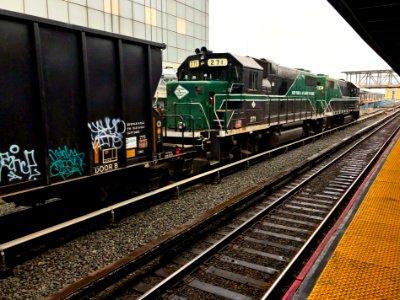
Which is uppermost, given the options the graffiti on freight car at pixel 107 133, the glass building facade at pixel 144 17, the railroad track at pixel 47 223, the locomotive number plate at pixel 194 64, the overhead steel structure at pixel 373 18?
the glass building facade at pixel 144 17

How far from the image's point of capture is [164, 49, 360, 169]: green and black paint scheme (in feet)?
37.9

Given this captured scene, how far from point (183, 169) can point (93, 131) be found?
414 centimetres

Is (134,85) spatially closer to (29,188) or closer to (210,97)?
(29,188)

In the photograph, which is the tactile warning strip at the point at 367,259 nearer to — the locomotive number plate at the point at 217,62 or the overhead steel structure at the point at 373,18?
the overhead steel structure at the point at 373,18

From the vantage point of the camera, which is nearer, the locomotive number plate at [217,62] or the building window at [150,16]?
the locomotive number plate at [217,62]

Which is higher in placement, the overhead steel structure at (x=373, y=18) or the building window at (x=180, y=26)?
the building window at (x=180, y=26)

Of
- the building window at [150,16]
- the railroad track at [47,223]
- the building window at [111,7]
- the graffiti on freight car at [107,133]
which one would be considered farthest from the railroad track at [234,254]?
the building window at [150,16]

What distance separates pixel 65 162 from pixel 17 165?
881 millimetres

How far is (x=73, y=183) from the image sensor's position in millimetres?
6316

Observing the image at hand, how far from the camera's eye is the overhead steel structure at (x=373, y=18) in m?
8.45

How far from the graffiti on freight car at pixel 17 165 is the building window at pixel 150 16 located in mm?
35671

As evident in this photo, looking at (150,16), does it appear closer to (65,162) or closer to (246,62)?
(246,62)

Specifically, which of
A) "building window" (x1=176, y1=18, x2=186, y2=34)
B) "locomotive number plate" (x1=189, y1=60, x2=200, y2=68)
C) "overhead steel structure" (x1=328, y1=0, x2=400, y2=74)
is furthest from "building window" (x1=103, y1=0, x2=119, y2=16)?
"overhead steel structure" (x1=328, y1=0, x2=400, y2=74)

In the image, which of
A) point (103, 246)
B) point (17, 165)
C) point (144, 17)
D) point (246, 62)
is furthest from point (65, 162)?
point (144, 17)
